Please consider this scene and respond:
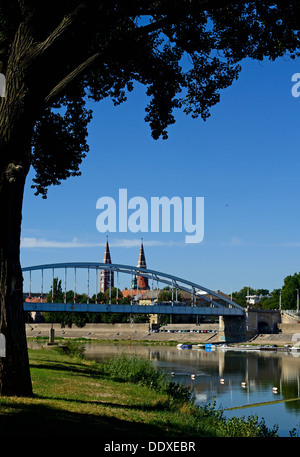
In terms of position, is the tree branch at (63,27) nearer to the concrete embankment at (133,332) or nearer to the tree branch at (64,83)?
the tree branch at (64,83)

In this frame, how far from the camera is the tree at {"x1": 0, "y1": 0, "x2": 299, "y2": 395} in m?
10.6

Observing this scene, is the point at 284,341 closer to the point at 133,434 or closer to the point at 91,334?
the point at 91,334

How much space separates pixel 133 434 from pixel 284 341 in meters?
81.5

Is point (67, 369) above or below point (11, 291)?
below

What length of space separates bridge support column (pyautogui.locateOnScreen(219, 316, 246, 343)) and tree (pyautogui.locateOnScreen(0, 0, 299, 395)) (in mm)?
84042

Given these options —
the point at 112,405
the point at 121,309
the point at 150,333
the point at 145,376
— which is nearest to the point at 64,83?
→ the point at 112,405

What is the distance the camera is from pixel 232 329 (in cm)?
9956

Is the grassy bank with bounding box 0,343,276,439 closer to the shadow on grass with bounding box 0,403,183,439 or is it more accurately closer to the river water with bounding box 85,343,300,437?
the shadow on grass with bounding box 0,403,183,439

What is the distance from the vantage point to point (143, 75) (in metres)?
16.3

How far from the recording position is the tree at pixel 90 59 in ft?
34.9

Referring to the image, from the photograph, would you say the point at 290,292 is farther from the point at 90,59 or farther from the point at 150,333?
the point at 90,59

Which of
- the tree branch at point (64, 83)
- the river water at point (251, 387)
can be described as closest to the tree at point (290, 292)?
the river water at point (251, 387)

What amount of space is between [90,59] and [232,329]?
92047mm

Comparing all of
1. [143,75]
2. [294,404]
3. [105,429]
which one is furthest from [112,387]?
[294,404]
